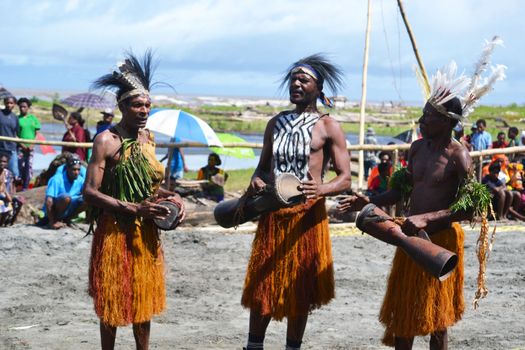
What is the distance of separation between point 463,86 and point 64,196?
5.93 meters

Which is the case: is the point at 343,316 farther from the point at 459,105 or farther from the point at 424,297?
the point at 459,105

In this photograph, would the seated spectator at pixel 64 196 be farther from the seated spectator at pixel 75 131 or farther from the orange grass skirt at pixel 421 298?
the orange grass skirt at pixel 421 298

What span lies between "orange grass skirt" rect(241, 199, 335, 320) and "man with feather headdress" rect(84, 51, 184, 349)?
2.11 ft

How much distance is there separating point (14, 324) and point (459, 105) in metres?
3.52

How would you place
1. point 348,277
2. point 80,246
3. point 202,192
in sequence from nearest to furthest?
1. point 348,277
2. point 80,246
3. point 202,192

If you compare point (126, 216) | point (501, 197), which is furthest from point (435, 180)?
point (501, 197)

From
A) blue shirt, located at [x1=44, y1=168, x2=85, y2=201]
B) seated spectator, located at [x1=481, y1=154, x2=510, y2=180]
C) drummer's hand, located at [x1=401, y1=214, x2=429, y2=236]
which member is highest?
drummer's hand, located at [x1=401, y1=214, x2=429, y2=236]

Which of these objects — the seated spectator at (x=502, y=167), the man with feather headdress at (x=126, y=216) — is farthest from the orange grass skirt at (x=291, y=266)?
the seated spectator at (x=502, y=167)

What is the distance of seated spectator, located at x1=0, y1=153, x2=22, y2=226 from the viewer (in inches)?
420

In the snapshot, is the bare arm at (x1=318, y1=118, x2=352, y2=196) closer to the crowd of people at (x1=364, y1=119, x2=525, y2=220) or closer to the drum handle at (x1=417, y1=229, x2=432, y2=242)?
the drum handle at (x1=417, y1=229, x2=432, y2=242)

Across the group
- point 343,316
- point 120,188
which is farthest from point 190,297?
point 120,188

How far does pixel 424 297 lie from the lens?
5359 millimetres

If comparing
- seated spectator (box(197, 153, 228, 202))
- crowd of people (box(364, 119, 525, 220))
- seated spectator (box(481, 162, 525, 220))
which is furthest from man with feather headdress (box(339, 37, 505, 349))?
seated spectator (box(197, 153, 228, 202))

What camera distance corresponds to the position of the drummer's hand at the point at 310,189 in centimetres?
552
